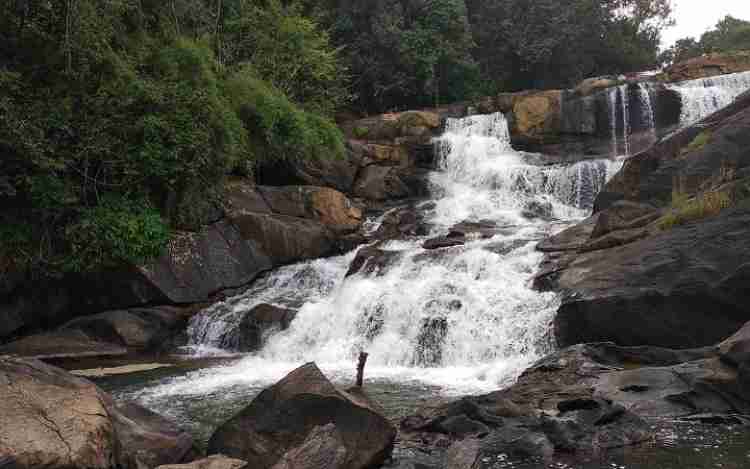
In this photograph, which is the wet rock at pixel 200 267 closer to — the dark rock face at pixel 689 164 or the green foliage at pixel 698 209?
the dark rock face at pixel 689 164

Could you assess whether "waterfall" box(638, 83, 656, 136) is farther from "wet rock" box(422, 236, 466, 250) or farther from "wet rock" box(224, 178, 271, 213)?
"wet rock" box(224, 178, 271, 213)

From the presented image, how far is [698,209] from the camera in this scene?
35.5 ft

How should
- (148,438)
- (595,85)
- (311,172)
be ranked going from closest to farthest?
(148,438)
(311,172)
(595,85)

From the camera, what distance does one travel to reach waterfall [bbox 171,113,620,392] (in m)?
11.6

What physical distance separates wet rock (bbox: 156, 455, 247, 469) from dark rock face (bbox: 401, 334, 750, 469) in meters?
1.90

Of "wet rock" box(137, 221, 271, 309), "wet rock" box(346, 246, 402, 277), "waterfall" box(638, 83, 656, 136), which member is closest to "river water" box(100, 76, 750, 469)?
"wet rock" box(346, 246, 402, 277)

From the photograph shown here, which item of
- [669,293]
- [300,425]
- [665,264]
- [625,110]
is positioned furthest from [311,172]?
[300,425]

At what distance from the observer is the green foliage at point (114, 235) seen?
14.1 m

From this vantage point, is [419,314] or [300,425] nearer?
[300,425]

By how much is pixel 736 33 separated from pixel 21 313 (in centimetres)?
4165

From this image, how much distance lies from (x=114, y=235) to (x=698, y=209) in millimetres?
11721

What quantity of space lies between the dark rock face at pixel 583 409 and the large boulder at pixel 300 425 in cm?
65

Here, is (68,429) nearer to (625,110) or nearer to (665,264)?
(665,264)

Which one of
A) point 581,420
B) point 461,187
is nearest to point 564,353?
point 581,420
